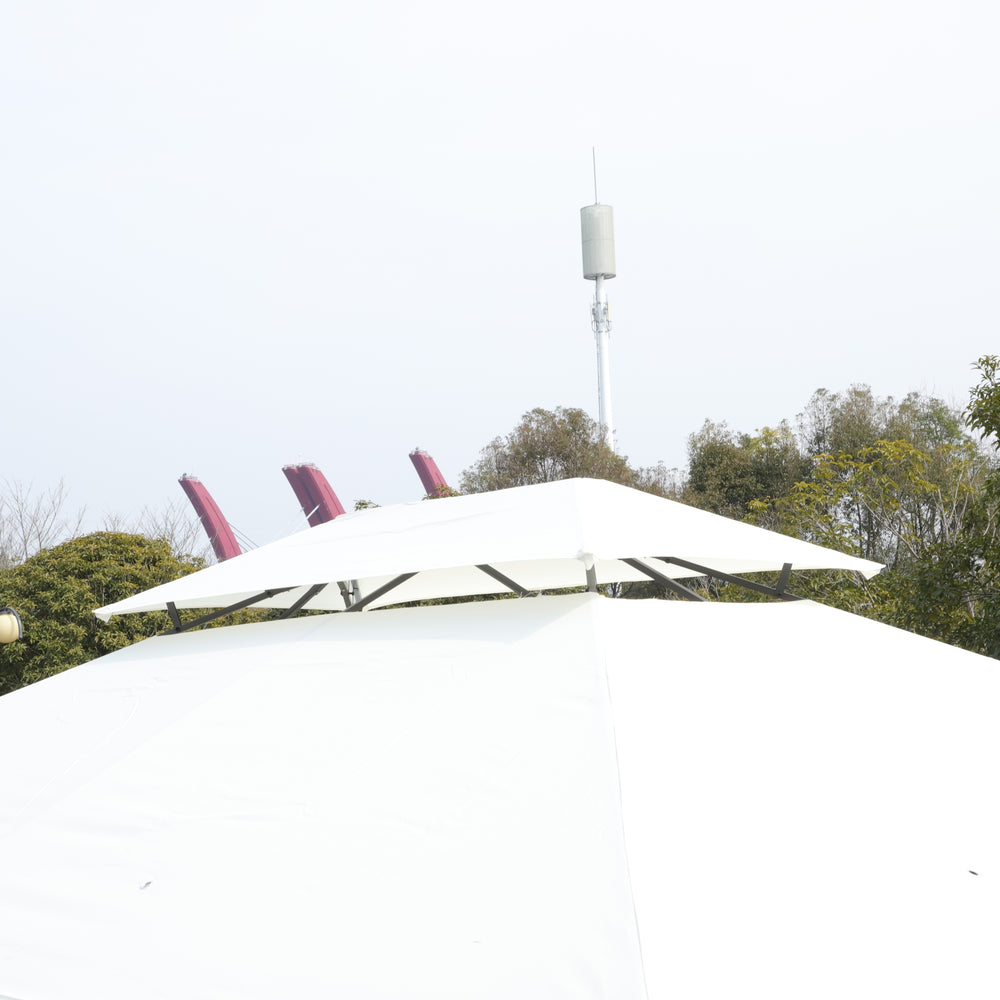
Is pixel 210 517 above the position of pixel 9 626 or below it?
above

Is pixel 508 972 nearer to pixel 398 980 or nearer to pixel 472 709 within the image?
pixel 398 980

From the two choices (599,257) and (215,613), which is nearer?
(215,613)

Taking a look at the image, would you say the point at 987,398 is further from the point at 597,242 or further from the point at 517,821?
the point at 597,242

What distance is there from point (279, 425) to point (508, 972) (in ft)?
74.0

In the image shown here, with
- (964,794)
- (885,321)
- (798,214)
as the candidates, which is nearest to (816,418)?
(885,321)

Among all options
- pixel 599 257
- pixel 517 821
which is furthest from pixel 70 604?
pixel 599 257

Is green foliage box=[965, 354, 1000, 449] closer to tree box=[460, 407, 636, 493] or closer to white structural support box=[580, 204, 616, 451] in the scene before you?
tree box=[460, 407, 636, 493]

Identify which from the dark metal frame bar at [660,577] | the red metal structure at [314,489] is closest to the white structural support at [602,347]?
the red metal structure at [314,489]

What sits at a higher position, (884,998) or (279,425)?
(279,425)

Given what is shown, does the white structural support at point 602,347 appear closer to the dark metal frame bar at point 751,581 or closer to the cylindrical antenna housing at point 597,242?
the cylindrical antenna housing at point 597,242

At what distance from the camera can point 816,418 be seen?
65.4 ft

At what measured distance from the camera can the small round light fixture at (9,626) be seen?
5.01m

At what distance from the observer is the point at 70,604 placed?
8109 mm

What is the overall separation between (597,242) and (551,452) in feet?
55.2
